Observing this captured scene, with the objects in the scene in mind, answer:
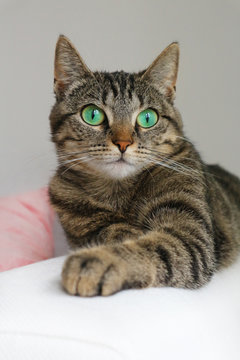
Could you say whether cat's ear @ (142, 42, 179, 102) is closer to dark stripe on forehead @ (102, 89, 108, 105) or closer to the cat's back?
dark stripe on forehead @ (102, 89, 108, 105)

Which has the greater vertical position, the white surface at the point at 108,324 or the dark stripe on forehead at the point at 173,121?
the dark stripe on forehead at the point at 173,121

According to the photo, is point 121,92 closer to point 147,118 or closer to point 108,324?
point 147,118

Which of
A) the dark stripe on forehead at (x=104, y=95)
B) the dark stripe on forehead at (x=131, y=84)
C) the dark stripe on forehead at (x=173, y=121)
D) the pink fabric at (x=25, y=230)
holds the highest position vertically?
the dark stripe on forehead at (x=131, y=84)

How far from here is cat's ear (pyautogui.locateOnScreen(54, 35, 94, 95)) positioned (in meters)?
1.25

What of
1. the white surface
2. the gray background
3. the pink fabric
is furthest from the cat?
the gray background

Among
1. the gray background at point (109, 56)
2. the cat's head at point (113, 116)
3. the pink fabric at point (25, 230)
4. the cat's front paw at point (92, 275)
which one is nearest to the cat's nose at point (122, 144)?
the cat's head at point (113, 116)

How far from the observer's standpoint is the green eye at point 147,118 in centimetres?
122

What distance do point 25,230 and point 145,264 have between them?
901 mm

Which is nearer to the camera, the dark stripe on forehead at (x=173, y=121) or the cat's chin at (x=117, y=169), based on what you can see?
the cat's chin at (x=117, y=169)

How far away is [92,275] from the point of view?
31.3 inches

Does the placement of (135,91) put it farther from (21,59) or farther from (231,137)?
(231,137)

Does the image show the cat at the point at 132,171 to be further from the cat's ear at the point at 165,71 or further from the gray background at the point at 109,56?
the gray background at the point at 109,56

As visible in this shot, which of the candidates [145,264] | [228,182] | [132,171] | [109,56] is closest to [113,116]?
[132,171]

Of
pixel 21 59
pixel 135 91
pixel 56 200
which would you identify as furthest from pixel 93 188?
pixel 21 59
